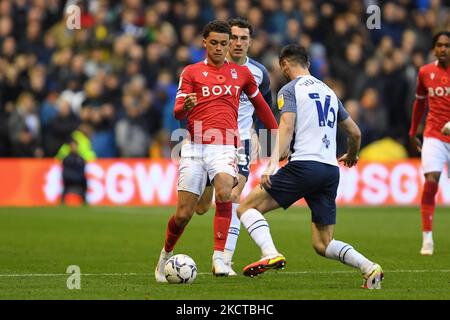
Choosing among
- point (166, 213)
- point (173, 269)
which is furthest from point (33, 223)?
point (173, 269)

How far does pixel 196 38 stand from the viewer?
2570 centimetres

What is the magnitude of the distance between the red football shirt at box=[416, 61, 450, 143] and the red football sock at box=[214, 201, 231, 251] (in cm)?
441

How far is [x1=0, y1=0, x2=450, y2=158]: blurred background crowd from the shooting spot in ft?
79.9

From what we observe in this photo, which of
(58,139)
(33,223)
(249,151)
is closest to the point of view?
(249,151)

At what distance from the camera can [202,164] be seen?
10609 millimetres

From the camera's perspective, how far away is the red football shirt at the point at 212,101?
10.6m

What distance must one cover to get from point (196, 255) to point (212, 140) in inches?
122

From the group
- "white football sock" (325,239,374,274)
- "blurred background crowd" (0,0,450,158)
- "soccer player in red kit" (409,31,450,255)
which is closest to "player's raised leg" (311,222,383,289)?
"white football sock" (325,239,374,274)

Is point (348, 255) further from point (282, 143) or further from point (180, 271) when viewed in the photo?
point (180, 271)

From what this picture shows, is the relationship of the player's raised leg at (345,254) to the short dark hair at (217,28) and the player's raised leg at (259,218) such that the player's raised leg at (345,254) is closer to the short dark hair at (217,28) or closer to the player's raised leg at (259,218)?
the player's raised leg at (259,218)

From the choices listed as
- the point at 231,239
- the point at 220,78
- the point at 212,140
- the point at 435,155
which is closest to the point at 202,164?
the point at 212,140

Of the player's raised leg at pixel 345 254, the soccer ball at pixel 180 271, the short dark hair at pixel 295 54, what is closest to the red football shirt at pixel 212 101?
the short dark hair at pixel 295 54
